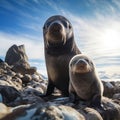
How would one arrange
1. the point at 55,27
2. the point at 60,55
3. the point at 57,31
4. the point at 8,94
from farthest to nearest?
the point at 60,55, the point at 57,31, the point at 55,27, the point at 8,94

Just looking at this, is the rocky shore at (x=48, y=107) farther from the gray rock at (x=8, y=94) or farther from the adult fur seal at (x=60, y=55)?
the adult fur seal at (x=60, y=55)

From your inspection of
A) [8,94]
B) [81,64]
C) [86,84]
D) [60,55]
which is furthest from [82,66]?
[60,55]

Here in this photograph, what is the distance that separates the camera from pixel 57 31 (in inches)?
341

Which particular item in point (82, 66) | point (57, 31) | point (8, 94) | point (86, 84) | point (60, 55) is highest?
point (57, 31)

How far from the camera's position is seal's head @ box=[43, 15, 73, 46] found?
8.59m

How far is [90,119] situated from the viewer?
6215 mm

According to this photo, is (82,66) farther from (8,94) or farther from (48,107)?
(48,107)

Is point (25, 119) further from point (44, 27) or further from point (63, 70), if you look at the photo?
point (44, 27)

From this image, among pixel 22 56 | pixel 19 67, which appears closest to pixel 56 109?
pixel 19 67

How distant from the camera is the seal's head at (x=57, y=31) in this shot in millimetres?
8586

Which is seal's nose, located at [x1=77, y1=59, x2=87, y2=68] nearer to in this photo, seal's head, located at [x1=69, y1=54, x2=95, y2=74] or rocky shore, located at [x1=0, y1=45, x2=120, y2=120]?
seal's head, located at [x1=69, y1=54, x2=95, y2=74]

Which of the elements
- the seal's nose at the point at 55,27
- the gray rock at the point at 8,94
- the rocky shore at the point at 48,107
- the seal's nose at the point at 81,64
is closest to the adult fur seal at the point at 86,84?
the seal's nose at the point at 81,64

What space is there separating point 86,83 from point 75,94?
0.45 meters

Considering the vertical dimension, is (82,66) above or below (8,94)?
above
